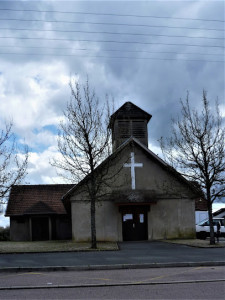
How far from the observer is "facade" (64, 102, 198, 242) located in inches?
1144

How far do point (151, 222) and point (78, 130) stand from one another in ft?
32.6

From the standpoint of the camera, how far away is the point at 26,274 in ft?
41.7

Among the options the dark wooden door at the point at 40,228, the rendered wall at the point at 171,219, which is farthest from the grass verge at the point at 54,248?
the dark wooden door at the point at 40,228

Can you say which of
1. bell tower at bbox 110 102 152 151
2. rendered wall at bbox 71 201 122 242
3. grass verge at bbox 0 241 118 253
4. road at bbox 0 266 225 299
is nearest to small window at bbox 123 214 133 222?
rendered wall at bbox 71 201 122 242

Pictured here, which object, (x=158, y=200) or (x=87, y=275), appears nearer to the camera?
(x=87, y=275)

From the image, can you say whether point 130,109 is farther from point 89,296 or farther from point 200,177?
point 89,296

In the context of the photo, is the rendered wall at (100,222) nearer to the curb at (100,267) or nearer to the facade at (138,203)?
the facade at (138,203)

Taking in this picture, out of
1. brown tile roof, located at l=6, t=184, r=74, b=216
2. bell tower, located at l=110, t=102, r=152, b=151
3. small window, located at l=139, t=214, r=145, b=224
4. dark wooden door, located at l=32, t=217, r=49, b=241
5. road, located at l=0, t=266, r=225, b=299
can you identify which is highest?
bell tower, located at l=110, t=102, r=152, b=151

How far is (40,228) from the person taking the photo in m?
37.7

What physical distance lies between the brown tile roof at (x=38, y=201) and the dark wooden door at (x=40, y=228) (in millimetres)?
1261

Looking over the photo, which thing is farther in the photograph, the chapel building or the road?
the chapel building

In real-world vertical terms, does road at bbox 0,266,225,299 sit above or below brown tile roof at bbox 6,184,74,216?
below

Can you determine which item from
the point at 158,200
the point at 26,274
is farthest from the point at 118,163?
the point at 26,274

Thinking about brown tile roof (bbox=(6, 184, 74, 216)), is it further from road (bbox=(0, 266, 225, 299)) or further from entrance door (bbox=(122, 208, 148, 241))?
road (bbox=(0, 266, 225, 299))
